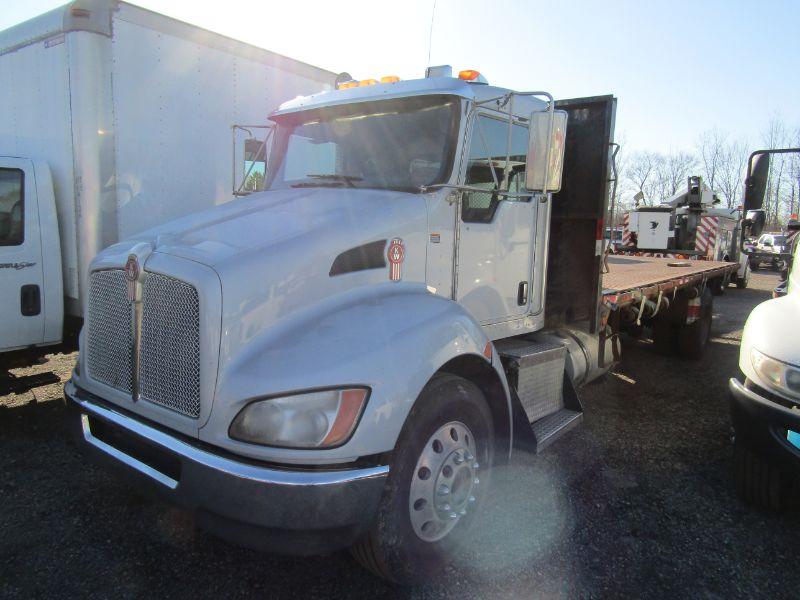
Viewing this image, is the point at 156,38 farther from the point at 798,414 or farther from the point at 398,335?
the point at 798,414

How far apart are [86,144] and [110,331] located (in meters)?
2.34

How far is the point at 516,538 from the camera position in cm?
324

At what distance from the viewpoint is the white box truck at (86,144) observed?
4426 mm

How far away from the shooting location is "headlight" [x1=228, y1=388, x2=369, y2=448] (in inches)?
86.2

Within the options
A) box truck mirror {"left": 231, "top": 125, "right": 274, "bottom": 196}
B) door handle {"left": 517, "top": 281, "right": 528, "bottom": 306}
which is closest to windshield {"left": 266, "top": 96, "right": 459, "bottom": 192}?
box truck mirror {"left": 231, "top": 125, "right": 274, "bottom": 196}

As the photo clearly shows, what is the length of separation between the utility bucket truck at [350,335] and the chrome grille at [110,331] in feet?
0.04

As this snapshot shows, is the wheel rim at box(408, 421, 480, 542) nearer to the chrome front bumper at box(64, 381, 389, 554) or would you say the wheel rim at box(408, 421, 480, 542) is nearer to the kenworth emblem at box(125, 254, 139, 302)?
the chrome front bumper at box(64, 381, 389, 554)

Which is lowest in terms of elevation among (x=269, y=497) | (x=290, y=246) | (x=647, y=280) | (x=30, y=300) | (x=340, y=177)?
(x=269, y=497)

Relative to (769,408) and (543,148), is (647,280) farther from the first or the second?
(543,148)

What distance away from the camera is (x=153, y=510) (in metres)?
3.41

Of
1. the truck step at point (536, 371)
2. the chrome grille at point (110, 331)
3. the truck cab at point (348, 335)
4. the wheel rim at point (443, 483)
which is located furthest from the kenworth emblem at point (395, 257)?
the chrome grille at point (110, 331)

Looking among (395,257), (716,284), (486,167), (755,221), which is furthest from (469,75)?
(716,284)

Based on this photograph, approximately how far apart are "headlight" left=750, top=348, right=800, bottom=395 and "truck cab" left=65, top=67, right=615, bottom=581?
48.1 inches

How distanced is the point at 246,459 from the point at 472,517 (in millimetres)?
1376
